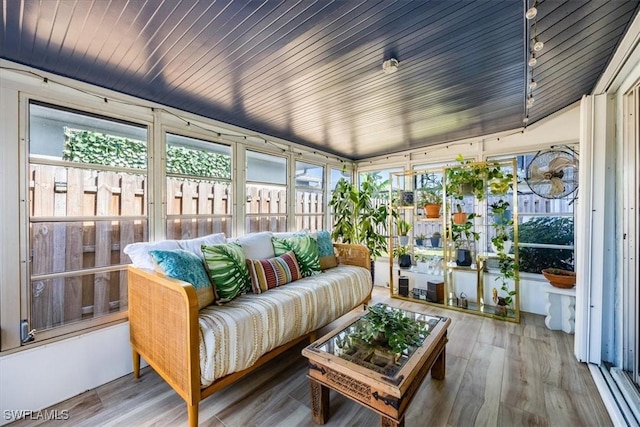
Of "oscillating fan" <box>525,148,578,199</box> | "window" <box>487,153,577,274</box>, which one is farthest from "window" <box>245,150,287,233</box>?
"oscillating fan" <box>525,148,578,199</box>

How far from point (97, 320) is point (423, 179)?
3908 millimetres

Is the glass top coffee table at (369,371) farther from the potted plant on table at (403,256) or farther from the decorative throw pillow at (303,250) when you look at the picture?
the potted plant on table at (403,256)

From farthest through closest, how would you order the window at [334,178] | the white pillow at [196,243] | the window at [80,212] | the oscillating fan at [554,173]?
1. the window at [334,178]
2. the oscillating fan at [554,173]
3. the white pillow at [196,243]
4. the window at [80,212]

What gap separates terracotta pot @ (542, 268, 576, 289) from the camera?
262 cm

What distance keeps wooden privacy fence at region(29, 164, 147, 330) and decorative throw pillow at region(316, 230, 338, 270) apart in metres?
1.75

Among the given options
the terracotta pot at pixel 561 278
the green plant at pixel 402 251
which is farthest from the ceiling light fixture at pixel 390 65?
the terracotta pot at pixel 561 278

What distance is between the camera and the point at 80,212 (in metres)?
1.97

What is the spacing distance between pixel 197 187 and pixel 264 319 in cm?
159

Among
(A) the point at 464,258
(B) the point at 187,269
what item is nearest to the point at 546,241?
(A) the point at 464,258

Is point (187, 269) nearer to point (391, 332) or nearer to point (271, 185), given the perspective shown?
point (391, 332)

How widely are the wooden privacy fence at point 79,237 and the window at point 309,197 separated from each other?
6.61 feet

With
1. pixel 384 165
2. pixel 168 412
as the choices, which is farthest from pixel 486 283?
pixel 168 412

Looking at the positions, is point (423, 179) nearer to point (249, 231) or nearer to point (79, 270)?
point (249, 231)

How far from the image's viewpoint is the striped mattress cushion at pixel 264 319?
1478 mm
